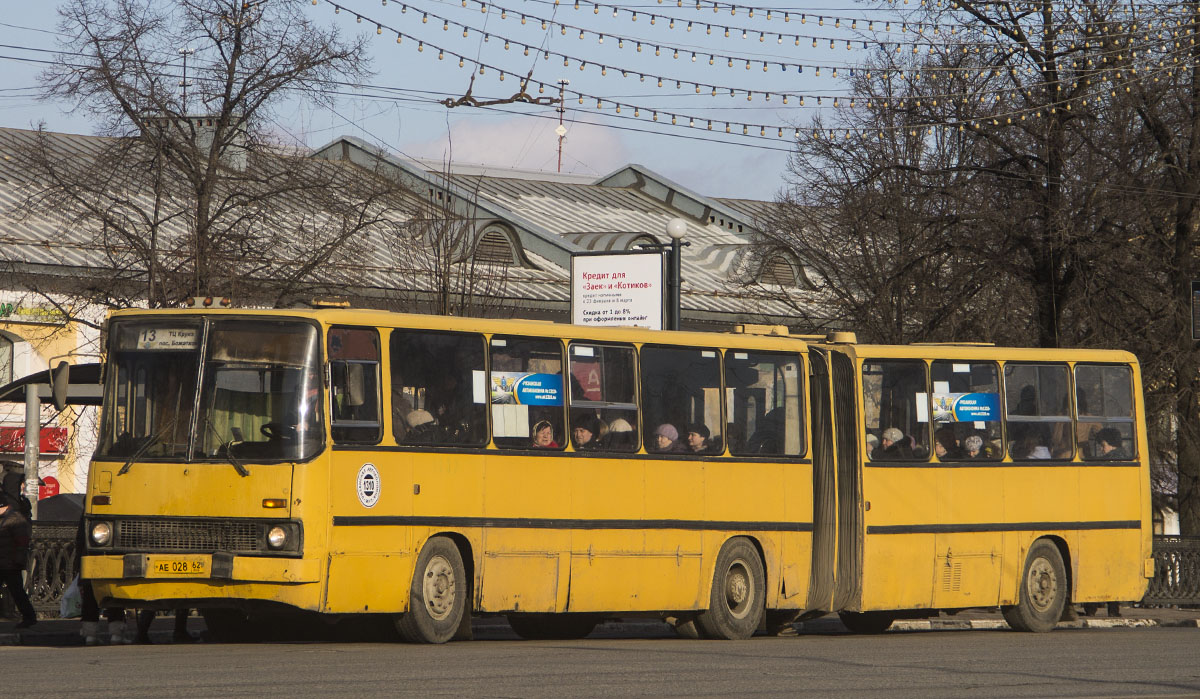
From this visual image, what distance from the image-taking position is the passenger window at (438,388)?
14969mm

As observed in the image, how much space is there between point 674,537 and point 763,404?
1.78 m

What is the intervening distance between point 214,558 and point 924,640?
7549mm

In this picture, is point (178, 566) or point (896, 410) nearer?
point (178, 566)

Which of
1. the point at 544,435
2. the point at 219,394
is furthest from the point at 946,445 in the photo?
the point at 219,394

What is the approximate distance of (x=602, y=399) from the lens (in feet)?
54.3

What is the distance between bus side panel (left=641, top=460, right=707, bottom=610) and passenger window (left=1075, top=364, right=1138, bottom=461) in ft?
17.8

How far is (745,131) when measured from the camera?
81.6ft

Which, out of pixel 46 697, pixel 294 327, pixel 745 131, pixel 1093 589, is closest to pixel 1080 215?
pixel 745 131

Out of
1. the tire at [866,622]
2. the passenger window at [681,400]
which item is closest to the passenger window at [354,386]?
the passenger window at [681,400]

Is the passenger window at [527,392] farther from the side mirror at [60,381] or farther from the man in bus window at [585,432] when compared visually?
the side mirror at [60,381]

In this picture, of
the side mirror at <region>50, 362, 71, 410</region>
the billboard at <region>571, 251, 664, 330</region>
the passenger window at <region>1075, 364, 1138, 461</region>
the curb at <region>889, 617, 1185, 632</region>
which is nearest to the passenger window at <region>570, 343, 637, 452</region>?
the side mirror at <region>50, 362, 71, 410</region>

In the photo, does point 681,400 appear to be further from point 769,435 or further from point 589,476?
point 589,476

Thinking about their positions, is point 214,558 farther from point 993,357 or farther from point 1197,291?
point 1197,291

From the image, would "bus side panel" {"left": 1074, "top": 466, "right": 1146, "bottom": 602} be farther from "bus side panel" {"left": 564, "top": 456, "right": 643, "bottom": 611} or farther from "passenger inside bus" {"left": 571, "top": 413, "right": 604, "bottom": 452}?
"passenger inside bus" {"left": 571, "top": 413, "right": 604, "bottom": 452}
